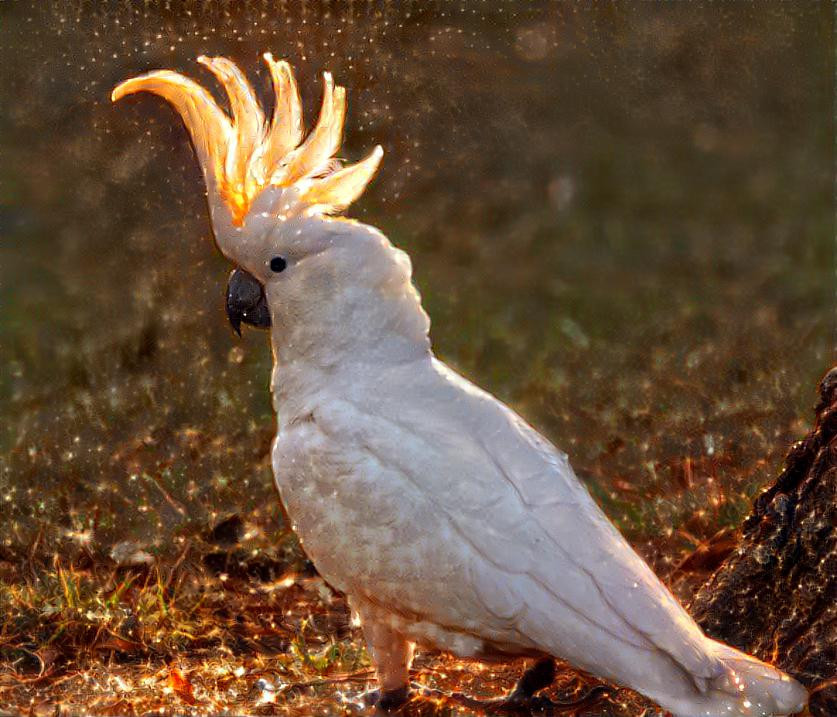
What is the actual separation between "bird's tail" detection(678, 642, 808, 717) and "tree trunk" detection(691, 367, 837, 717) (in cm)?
22

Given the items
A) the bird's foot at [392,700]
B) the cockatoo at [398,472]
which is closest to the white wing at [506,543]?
the cockatoo at [398,472]

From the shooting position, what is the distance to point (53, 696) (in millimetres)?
3016

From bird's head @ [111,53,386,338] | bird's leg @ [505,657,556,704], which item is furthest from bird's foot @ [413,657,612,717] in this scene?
bird's head @ [111,53,386,338]

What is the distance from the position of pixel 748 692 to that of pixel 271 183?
1.68 m

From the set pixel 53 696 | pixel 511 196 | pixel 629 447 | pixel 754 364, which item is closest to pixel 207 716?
pixel 53 696

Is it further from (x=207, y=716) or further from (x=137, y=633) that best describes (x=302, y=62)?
(x=207, y=716)

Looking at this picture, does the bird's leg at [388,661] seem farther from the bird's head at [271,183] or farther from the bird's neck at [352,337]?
the bird's head at [271,183]

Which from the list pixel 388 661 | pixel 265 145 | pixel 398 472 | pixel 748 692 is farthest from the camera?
pixel 265 145

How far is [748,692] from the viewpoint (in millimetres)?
2363

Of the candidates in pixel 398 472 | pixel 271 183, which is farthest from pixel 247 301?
pixel 398 472

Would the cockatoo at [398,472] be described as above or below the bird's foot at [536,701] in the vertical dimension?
above

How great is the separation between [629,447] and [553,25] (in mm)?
2201

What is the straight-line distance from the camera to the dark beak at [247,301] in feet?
9.40

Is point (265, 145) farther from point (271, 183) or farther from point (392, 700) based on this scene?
point (392, 700)
